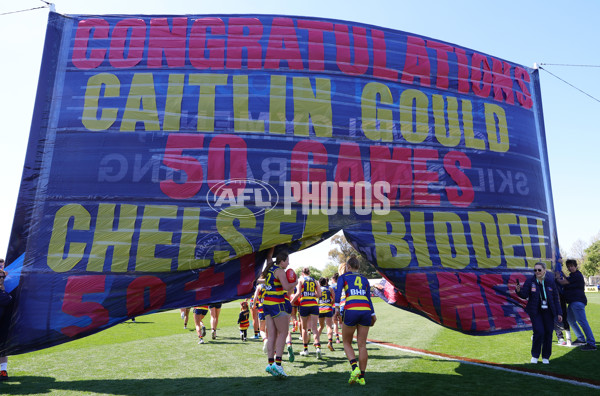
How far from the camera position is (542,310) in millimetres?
Result: 7141

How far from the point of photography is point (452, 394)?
16.7 ft

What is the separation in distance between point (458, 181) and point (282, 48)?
15.6ft

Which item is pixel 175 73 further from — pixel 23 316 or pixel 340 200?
pixel 23 316

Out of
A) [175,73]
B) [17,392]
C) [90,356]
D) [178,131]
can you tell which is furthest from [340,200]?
[90,356]

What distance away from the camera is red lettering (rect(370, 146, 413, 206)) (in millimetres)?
8016

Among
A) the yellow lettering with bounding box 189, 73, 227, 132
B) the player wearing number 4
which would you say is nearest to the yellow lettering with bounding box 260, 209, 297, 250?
the player wearing number 4

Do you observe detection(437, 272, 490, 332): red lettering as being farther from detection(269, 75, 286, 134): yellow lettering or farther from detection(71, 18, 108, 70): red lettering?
detection(71, 18, 108, 70): red lettering

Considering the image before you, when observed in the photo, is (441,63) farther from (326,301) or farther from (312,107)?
(326,301)

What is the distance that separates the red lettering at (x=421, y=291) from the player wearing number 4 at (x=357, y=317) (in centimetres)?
205

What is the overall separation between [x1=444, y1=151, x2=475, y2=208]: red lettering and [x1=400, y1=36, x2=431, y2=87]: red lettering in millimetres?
1791

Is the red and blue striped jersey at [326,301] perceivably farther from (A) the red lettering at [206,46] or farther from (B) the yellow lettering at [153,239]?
(A) the red lettering at [206,46]

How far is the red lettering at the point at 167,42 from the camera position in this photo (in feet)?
26.6

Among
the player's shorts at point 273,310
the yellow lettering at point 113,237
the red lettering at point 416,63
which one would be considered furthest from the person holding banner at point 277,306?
the red lettering at point 416,63

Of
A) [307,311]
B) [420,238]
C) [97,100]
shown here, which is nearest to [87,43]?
[97,100]
